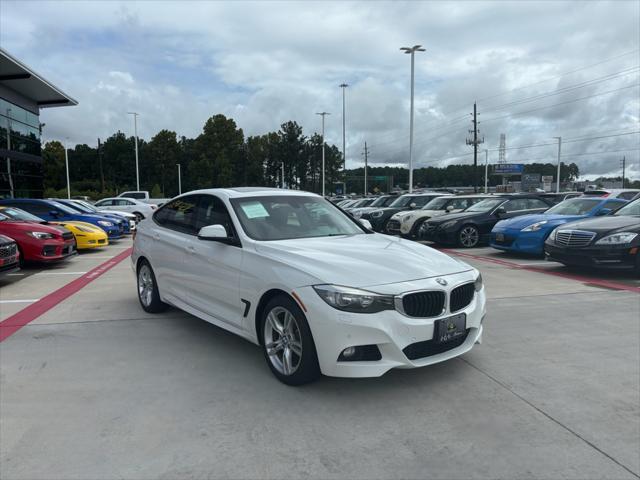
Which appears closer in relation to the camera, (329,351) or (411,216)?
(329,351)

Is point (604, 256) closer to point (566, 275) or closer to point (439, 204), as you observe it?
point (566, 275)

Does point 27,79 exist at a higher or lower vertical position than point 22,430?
higher

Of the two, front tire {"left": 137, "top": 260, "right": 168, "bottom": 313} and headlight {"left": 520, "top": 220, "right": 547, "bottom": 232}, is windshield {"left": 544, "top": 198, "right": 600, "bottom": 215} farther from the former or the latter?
front tire {"left": 137, "top": 260, "right": 168, "bottom": 313}

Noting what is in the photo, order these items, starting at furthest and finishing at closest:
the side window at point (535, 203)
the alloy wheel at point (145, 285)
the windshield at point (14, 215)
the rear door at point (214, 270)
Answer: the side window at point (535, 203)
the windshield at point (14, 215)
the alloy wheel at point (145, 285)
the rear door at point (214, 270)

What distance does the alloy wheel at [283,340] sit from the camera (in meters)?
3.82

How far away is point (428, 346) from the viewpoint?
3.68 m

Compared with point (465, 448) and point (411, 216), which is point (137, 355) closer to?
point (465, 448)

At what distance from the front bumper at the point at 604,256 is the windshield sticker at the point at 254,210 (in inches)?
248

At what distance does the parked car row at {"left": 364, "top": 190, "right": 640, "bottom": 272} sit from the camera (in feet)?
27.5

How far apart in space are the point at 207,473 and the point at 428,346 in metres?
1.79

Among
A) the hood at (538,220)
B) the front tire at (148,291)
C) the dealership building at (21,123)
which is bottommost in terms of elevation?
the front tire at (148,291)

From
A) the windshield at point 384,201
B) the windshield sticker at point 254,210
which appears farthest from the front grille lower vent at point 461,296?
the windshield at point 384,201

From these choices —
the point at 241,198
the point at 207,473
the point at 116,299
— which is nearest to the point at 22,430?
the point at 207,473

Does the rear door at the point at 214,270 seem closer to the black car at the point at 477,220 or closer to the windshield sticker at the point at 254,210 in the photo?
the windshield sticker at the point at 254,210
